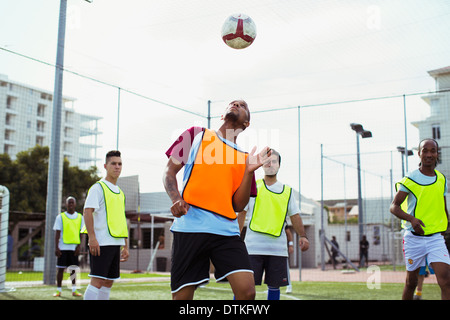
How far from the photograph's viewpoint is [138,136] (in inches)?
468

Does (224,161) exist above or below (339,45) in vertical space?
below

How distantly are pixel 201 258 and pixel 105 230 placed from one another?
2.39 metres

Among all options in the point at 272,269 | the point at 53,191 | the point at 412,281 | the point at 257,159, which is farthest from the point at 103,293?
the point at 53,191

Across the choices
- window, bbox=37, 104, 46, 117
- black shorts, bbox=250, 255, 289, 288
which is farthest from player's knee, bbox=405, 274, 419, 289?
window, bbox=37, 104, 46, 117

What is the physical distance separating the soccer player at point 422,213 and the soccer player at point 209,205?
244cm

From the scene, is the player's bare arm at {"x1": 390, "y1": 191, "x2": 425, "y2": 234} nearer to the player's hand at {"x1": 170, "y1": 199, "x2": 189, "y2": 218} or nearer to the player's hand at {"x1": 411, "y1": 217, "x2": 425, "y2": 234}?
the player's hand at {"x1": 411, "y1": 217, "x2": 425, "y2": 234}

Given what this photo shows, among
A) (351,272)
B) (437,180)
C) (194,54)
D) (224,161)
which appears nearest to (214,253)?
(224,161)

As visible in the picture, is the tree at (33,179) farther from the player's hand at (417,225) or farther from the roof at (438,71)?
the player's hand at (417,225)

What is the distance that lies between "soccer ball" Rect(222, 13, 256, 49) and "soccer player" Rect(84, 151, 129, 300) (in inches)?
74.5

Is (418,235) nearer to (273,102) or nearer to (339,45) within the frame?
(339,45)

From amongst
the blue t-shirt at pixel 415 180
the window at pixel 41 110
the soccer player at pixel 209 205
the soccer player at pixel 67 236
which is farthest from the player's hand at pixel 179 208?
the window at pixel 41 110

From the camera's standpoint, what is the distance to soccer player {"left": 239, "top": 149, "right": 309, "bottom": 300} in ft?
19.0

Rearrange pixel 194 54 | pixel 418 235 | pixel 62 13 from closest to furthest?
pixel 418 235
pixel 194 54
pixel 62 13
